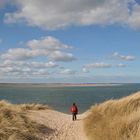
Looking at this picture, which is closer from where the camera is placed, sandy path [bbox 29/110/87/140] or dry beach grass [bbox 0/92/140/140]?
dry beach grass [bbox 0/92/140/140]

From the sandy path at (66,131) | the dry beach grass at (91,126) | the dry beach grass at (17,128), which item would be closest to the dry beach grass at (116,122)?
→ the dry beach grass at (91,126)

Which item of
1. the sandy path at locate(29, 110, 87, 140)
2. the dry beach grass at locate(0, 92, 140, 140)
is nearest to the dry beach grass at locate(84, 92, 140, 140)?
the dry beach grass at locate(0, 92, 140, 140)

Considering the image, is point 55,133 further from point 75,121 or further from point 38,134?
point 75,121

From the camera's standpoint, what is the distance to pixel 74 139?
53.9 feet

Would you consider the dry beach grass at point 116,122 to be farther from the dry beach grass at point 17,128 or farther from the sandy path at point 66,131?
the dry beach grass at point 17,128

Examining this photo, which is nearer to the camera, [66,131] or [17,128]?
[17,128]

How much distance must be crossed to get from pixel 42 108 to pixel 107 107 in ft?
26.9

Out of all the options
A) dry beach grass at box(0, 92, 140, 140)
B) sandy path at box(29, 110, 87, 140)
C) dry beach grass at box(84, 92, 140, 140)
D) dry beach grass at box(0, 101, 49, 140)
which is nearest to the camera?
dry beach grass at box(84, 92, 140, 140)

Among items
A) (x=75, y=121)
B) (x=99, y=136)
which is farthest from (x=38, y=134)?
(x=75, y=121)

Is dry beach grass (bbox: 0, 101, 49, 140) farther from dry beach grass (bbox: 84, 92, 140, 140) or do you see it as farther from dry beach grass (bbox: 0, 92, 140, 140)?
dry beach grass (bbox: 84, 92, 140, 140)

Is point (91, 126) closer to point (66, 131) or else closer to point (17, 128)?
point (66, 131)

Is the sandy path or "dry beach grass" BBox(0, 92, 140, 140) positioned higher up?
"dry beach grass" BBox(0, 92, 140, 140)

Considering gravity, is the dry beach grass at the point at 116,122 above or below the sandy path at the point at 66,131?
above

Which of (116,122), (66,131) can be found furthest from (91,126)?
(116,122)
